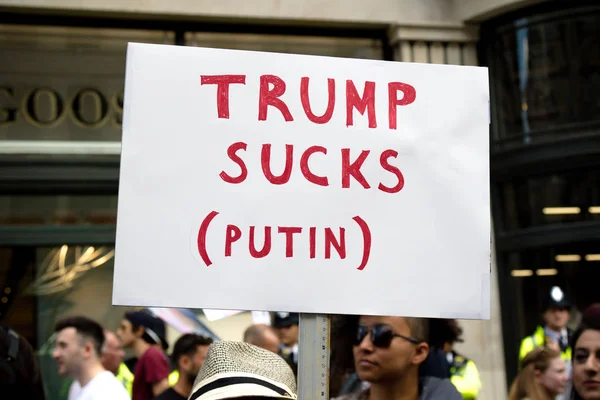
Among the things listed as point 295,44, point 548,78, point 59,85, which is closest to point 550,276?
point 548,78

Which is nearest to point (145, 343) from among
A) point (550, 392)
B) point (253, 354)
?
point (550, 392)

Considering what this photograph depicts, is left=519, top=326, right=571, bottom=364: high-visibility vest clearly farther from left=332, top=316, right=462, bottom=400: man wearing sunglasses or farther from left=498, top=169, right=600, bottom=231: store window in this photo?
left=332, top=316, right=462, bottom=400: man wearing sunglasses

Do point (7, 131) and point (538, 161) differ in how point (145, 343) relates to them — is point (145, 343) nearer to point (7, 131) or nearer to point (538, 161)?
point (7, 131)

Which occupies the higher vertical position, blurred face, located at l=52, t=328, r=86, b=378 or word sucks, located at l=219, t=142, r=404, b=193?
word sucks, located at l=219, t=142, r=404, b=193

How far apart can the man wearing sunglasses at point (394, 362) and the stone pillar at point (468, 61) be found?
3.37 m

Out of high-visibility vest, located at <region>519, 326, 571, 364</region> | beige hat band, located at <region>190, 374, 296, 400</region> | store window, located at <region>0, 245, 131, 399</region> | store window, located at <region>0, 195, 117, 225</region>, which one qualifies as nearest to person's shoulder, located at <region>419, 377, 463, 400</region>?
beige hat band, located at <region>190, 374, 296, 400</region>

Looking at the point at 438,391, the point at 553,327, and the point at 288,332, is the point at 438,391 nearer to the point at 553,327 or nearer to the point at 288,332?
the point at 288,332

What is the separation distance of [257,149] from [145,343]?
4358 mm

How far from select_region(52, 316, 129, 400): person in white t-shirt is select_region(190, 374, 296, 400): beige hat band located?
9.03 ft

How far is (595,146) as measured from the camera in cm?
800

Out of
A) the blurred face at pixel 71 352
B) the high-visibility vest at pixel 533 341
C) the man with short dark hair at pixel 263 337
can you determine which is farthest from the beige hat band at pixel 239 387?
the high-visibility vest at pixel 533 341

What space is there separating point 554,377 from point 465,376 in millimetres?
1588

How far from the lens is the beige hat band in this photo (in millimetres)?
2566

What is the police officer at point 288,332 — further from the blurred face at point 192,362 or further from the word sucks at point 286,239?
the word sucks at point 286,239
